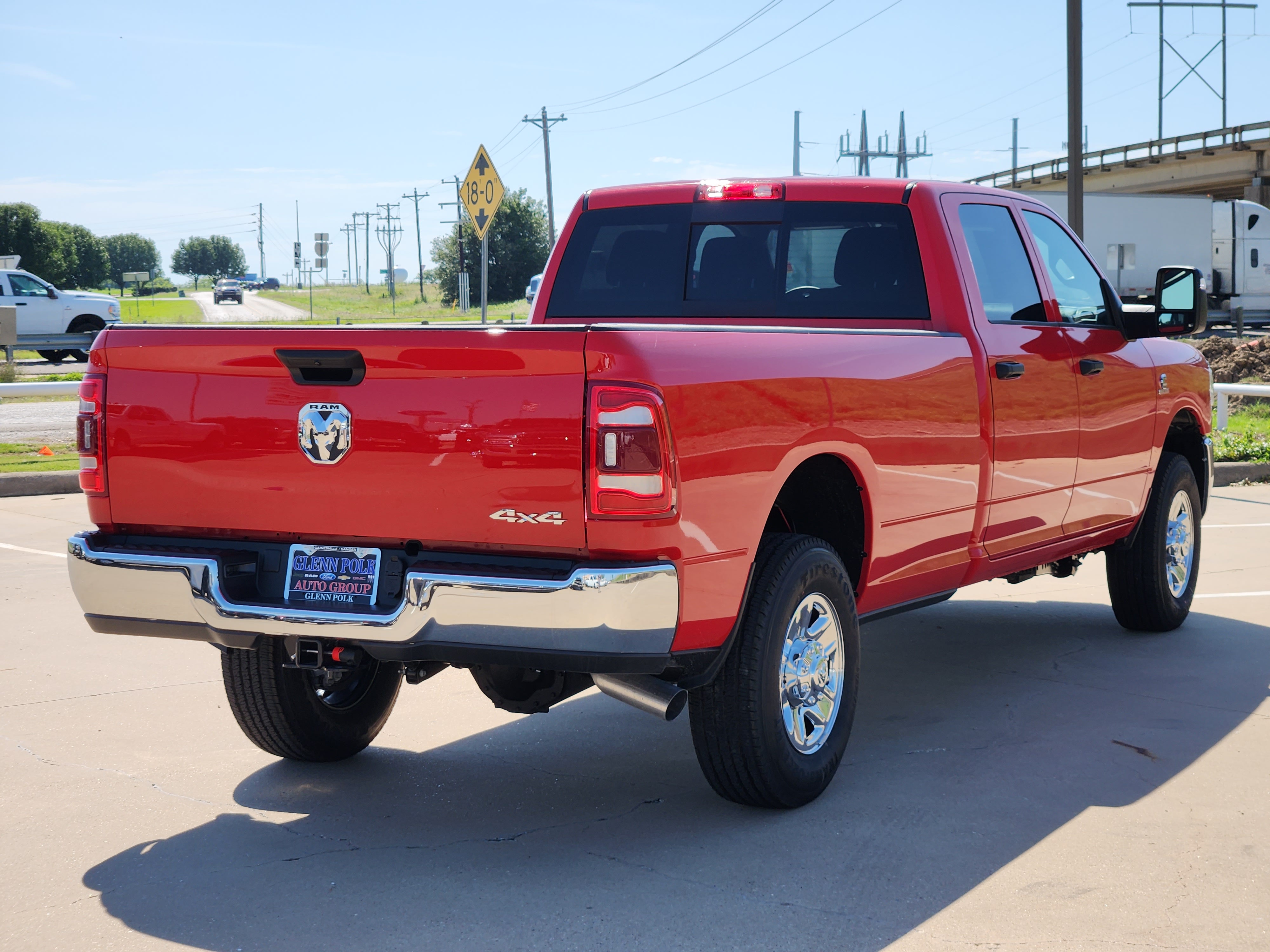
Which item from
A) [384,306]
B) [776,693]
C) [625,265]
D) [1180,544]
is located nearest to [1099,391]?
[1180,544]

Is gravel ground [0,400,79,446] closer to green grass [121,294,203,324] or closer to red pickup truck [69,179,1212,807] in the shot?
red pickup truck [69,179,1212,807]

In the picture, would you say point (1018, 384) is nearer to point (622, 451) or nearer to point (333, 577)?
point (622, 451)

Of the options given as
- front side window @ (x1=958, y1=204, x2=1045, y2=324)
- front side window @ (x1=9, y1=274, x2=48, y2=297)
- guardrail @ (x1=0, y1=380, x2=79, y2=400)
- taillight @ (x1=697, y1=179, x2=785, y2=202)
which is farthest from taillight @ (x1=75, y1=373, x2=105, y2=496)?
front side window @ (x1=9, y1=274, x2=48, y2=297)

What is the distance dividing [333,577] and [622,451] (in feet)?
3.04

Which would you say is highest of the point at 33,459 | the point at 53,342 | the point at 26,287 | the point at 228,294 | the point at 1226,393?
the point at 228,294

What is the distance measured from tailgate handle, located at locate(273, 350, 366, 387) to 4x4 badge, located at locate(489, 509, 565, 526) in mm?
555

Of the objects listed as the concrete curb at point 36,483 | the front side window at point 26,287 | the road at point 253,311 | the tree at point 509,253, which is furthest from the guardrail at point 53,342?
the tree at point 509,253

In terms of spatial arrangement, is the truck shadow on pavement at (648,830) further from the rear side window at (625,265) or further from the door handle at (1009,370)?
the rear side window at (625,265)

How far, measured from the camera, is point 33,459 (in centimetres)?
1423

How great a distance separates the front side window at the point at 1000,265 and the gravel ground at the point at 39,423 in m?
11.5

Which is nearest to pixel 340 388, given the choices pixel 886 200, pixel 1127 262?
pixel 886 200

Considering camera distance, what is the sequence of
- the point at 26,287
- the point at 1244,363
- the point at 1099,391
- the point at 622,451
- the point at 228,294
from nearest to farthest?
1. the point at 622,451
2. the point at 1099,391
3. the point at 1244,363
4. the point at 26,287
5. the point at 228,294

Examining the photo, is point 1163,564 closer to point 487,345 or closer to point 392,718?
point 392,718

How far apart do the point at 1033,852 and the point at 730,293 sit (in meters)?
2.61
